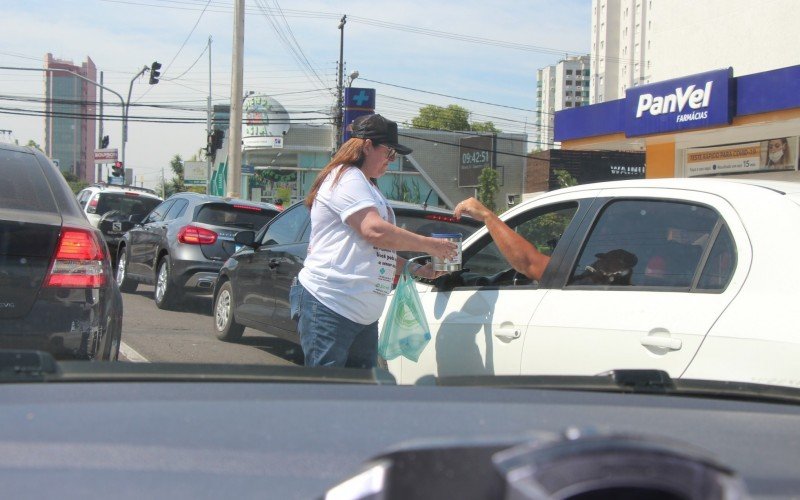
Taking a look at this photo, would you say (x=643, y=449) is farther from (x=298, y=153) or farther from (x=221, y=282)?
(x=298, y=153)

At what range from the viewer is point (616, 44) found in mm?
129625

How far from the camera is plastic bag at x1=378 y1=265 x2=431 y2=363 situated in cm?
432

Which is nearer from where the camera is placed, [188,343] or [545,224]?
[545,224]

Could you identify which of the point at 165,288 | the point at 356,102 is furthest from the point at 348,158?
the point at 356,102

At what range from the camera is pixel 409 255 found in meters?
6.33

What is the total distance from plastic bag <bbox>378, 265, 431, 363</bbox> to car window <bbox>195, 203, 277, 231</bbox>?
740 centimetres

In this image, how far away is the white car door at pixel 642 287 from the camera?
321 cm

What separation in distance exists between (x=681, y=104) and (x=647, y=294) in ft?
37.1

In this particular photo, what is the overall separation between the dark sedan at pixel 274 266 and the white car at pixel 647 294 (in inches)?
93.9

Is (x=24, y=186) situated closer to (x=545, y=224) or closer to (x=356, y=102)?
(x=545, y=224)

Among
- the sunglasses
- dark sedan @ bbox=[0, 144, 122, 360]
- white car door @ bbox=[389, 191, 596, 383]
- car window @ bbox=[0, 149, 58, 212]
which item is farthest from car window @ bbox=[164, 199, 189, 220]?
the sunglasses

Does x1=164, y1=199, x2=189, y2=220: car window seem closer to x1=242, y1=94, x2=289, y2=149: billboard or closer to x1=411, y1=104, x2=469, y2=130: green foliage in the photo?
x1=242, y1=94, x2=289, y2=149: billboard

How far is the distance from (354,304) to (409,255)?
2447 mm

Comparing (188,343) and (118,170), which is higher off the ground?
(118,170)
